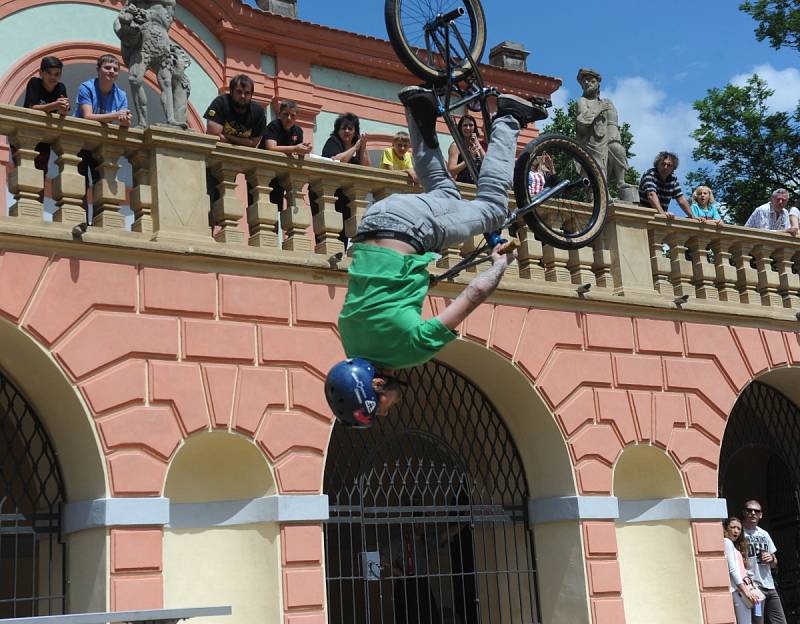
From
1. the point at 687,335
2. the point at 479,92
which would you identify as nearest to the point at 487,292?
the point at 479,92

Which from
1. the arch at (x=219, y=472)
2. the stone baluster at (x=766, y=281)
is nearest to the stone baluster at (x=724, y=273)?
the stone baluster at (x=766, y=281)

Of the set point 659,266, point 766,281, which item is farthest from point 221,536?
point 766,281

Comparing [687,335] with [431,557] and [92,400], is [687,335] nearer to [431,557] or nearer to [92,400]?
[431,557]

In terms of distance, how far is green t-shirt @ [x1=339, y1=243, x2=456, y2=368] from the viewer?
6645 millimetres

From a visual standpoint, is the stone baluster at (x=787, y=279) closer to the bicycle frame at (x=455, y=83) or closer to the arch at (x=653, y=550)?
the arch at (x=653, y=550)

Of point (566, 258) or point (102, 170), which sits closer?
point (102, 170)

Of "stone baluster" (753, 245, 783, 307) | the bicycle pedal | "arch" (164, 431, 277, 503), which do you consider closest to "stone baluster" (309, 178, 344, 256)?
"arch" (164, 431, 277, 503)

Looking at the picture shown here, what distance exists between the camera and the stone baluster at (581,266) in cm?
1165

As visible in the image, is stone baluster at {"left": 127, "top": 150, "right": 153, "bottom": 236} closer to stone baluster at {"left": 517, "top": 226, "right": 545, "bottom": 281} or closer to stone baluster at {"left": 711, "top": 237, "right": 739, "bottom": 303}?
stone baluster at {"left": 517, "top": 226, "right": 545, "bottom": 281}

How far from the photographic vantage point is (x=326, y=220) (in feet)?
33.9

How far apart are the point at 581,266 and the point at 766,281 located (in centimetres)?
262

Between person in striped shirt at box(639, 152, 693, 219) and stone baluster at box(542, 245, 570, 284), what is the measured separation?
1.61m

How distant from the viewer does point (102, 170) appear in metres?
9.40

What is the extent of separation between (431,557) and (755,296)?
5023mm
